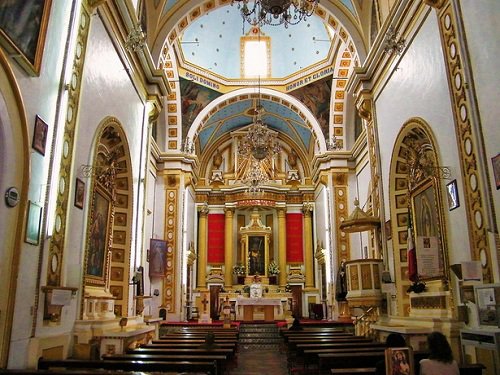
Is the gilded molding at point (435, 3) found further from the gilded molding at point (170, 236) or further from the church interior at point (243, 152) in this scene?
the gilded molding at point (170, 236)

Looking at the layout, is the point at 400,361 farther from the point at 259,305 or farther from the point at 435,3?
the point at 259,305

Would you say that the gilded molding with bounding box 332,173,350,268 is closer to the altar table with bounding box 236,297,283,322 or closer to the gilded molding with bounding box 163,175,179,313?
the altar table with bounding box 236,297,283,322

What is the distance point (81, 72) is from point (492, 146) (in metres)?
5.75

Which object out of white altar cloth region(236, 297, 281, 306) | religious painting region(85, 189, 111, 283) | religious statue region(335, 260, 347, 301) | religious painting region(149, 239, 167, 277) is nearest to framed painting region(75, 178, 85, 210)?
religious painting region(85, 189, 111, 283)

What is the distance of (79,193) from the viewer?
6.98 meters

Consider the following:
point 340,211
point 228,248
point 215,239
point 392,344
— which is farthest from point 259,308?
point 392,344

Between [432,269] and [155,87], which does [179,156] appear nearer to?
[155,87]

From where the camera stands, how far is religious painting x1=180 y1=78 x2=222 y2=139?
16734 mm

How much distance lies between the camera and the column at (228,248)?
20.4 meters

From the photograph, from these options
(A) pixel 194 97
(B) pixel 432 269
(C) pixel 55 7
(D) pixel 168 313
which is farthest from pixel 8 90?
(A) pixel 194 97

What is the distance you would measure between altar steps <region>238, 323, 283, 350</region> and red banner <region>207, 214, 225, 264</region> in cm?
653

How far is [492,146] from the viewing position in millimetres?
5609

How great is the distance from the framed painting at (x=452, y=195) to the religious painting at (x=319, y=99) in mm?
10105

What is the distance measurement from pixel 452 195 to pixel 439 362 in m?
3.90
